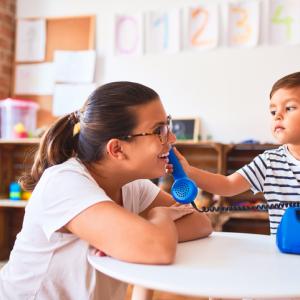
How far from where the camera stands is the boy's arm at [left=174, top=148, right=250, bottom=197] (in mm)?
1402

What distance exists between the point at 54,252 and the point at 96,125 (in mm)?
314

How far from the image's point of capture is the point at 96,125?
1019mm

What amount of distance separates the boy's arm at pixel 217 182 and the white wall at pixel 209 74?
1.48 m

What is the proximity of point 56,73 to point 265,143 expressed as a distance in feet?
5.60

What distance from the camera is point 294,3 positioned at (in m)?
2.83

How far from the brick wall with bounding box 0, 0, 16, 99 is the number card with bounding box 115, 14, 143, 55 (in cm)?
92

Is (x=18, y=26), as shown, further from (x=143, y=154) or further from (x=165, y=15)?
(x=143, y=154)

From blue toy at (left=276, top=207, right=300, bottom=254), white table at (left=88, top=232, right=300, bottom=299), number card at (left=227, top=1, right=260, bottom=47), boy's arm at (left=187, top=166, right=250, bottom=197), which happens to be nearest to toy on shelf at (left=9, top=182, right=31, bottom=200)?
number card at (left=227, top=1, right=260, bottom=47)

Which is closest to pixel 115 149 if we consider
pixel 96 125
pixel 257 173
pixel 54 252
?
pixel 96 125

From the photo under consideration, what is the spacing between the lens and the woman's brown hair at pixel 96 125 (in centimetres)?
101

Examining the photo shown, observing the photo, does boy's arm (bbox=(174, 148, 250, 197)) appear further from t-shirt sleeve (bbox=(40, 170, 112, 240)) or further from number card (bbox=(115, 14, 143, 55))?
number card (bbox=(115, 14, 143, 55))

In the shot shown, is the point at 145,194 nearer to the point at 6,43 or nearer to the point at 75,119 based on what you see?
the point at 75,119

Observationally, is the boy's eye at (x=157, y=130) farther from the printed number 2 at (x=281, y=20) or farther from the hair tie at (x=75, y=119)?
the printed number 2 at (x=281, y=20)

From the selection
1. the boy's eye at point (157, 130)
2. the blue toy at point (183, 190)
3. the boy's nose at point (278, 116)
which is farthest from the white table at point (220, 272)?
the boy's nose at point (278, 116)
